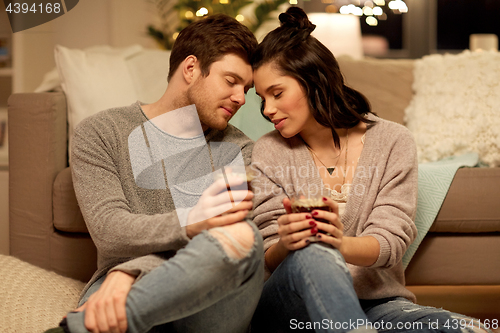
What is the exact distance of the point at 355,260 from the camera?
1.00 metres

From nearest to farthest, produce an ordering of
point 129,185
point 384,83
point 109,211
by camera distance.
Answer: point 109,211 → point 129,185 → point 384,83

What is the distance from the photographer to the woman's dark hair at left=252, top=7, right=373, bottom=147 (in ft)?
3.88

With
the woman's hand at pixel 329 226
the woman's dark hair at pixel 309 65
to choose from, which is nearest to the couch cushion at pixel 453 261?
the woman's dark hair at pixel 309 65

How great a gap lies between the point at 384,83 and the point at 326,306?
4.57 ft

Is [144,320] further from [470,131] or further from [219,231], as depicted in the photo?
[470,131]

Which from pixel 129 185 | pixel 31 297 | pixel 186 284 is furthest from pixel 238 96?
pixel 31 297

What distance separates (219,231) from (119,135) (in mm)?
474

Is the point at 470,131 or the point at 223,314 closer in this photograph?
the point at 223,314

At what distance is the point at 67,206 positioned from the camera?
1.52m

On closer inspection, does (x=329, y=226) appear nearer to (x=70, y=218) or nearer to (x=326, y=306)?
(x=326, y=306)

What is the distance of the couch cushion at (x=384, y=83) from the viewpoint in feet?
6.38

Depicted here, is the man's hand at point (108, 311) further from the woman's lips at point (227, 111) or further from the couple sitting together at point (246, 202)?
the woman's lips at point (227, 111)

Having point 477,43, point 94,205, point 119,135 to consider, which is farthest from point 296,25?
point 477,43

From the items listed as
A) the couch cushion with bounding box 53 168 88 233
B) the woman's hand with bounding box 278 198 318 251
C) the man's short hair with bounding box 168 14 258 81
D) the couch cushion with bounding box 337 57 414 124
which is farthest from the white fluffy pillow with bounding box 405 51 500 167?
the couch cushion with bounding box 53 168 88 233
